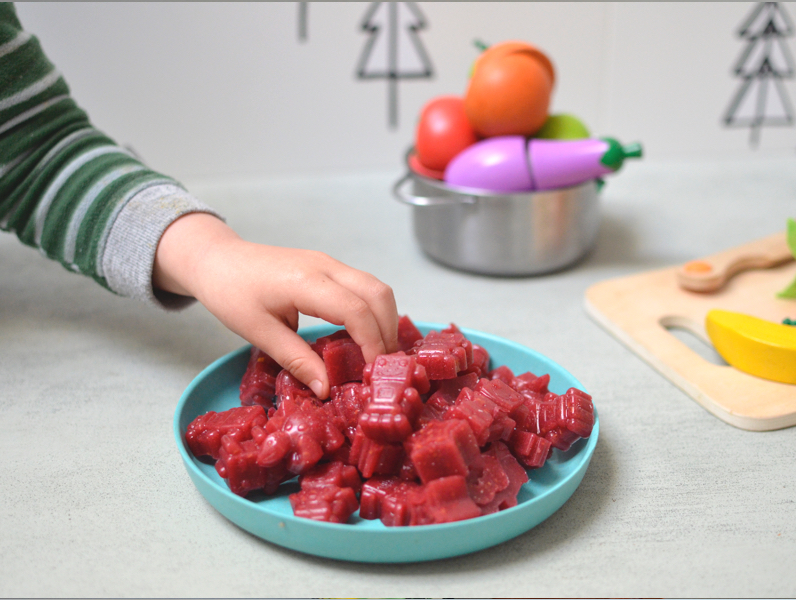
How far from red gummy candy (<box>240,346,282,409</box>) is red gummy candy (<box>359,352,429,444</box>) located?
174mm

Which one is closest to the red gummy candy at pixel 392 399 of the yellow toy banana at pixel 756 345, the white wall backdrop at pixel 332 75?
the yellow toy banana at pixel 756 345

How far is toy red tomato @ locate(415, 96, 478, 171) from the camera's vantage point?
4.25 ft

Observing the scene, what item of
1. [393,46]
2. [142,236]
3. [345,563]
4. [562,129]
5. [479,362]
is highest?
[393,46]

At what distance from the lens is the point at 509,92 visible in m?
1.22

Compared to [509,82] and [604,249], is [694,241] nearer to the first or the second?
[604,249]

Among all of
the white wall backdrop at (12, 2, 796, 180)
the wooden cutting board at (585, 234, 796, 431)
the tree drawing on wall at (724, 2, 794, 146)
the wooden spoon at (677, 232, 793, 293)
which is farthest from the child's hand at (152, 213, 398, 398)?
the tree drawing on wall at (724, 2, 794, 146)

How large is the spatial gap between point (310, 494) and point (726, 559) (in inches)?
16.5

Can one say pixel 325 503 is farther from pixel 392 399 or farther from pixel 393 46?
pixel 393 46

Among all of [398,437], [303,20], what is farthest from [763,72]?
[398,437]

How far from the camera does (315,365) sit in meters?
0.80

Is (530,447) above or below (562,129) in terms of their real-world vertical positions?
below

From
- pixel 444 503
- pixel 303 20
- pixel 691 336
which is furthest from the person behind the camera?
pixel 303 20

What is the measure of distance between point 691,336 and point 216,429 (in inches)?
31.8

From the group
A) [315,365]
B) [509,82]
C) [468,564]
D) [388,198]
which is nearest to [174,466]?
[315,365]
